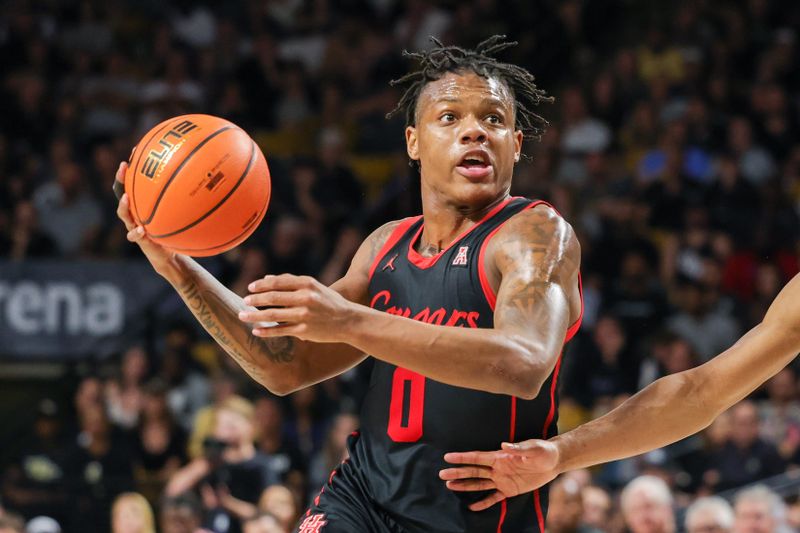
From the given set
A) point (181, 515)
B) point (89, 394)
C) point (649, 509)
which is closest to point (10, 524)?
point (181, 515)

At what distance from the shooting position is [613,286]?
1027 centimetres

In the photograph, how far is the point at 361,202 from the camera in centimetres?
1148

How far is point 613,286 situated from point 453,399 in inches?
265

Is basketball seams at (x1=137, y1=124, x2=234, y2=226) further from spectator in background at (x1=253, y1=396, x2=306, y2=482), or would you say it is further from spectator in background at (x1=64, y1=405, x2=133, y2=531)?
spectator in background at (x1=253, y1=396, x2=306, y2=482)

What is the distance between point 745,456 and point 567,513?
170cm

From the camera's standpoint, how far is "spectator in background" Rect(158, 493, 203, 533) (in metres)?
7.53

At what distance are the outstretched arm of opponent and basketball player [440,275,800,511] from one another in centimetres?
76

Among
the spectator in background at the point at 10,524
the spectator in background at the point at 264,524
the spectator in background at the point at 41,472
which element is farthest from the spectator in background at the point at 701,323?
the spectator in background at the point at 10,524

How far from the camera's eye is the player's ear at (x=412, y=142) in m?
4.25

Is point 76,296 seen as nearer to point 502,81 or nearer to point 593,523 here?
point 593,523

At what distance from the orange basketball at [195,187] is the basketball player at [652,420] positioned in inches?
42.7

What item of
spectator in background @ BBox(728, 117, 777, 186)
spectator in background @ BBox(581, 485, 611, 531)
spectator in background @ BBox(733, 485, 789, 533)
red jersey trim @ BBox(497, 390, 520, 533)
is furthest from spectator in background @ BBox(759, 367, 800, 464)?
red jersey trim @ BBox(497, 390, 520, 533)

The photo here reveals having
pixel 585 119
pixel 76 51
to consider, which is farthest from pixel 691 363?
pixel 76 51

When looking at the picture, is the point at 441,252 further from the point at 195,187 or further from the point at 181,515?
the point at 181,515
